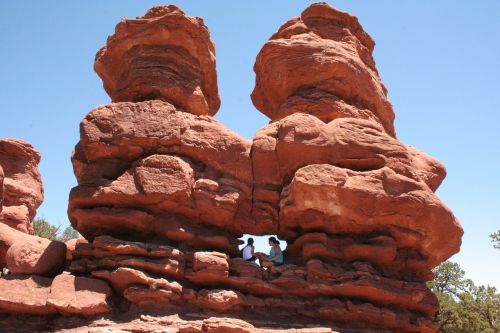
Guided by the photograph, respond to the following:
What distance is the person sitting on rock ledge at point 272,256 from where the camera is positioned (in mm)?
11883

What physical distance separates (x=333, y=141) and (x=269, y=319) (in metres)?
4.63

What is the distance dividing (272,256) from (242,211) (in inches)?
53.3

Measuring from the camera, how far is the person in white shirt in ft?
39.8

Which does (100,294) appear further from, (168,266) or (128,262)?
(168,266)

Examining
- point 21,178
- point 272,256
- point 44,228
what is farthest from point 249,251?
point 44,228

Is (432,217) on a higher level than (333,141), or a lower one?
lower

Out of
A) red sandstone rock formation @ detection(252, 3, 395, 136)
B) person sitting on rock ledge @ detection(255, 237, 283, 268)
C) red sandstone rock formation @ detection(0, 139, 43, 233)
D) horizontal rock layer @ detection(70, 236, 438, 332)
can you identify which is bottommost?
horizontal rock layer @ detection(70, 236, 438, 332)

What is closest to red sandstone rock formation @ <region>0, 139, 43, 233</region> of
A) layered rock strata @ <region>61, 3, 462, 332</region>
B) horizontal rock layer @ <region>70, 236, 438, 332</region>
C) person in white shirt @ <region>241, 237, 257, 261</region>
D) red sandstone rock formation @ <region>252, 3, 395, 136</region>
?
layered rock strata @ <region>61, 3, 462, 332</region>

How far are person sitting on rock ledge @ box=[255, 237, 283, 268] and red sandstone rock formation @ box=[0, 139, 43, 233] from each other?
35.8ft

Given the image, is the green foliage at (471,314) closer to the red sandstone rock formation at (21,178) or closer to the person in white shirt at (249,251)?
the person in white shirt at (249,251)

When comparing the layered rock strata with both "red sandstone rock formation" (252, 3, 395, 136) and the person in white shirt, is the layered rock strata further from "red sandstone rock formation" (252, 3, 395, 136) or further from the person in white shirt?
"red sandstone rock formation" (252, 3, 395, 136)

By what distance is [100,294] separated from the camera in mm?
10055

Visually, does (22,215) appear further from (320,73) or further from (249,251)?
(320,73)

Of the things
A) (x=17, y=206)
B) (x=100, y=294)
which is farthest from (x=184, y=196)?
(x=17, y=206)
